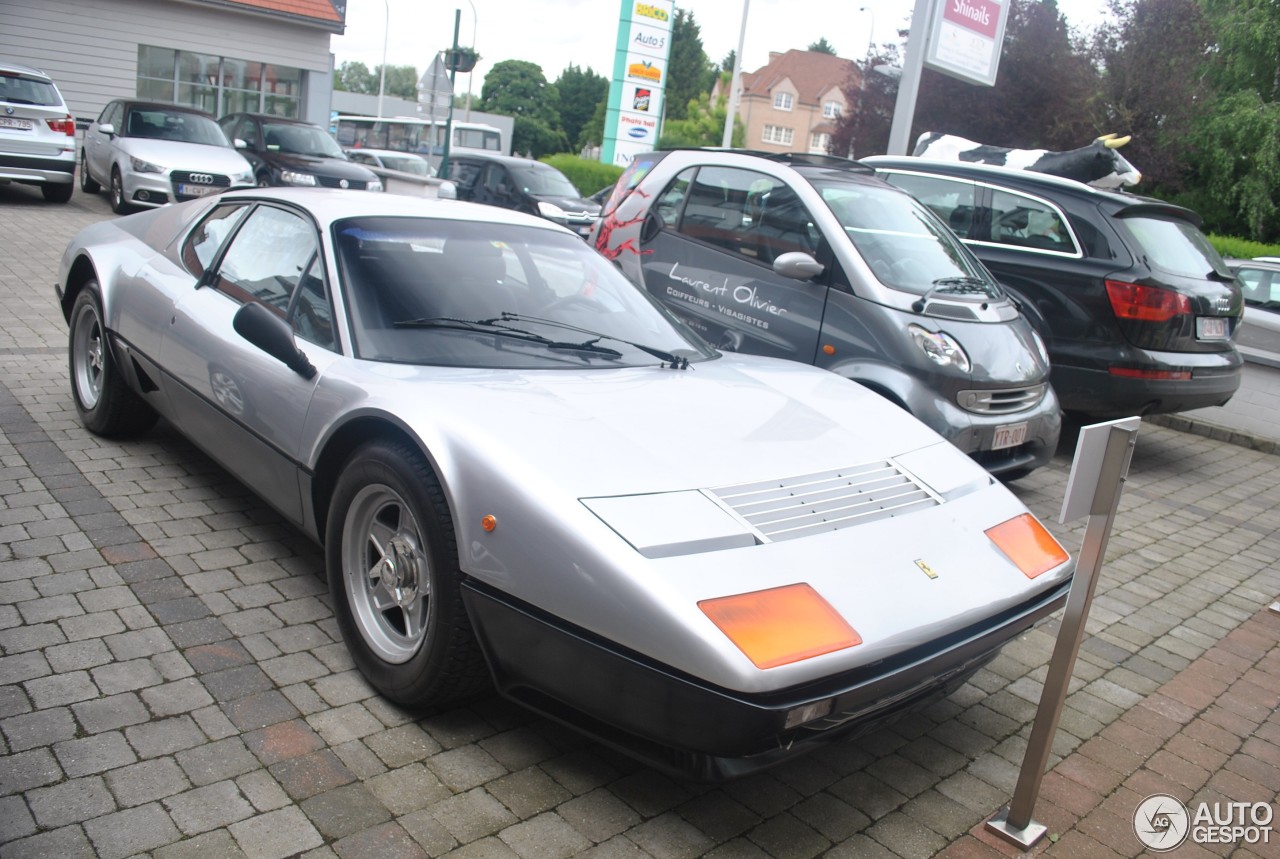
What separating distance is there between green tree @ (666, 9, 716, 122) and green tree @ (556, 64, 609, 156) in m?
8.04

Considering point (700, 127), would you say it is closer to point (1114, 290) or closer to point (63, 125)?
point (63, 125)

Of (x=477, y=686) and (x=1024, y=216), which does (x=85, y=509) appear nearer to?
(x=477, y=686)

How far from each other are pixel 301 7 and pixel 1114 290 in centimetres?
2253

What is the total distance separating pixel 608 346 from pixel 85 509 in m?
2.27

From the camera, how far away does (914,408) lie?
5.23 m

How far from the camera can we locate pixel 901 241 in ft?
19.8

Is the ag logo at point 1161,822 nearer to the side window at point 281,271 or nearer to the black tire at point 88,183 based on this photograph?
the side window at point 281,271

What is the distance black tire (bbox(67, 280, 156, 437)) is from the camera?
489 centimetres

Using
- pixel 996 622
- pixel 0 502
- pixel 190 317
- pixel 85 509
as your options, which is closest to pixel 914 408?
pixel 996 622

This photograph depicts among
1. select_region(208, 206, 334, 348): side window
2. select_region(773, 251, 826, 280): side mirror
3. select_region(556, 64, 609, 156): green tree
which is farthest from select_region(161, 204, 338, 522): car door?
select_region(556, 64, 609, 156): green tree

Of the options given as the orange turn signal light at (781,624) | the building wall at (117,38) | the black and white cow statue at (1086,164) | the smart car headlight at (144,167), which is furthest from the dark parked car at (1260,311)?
the building wall at (117,38)

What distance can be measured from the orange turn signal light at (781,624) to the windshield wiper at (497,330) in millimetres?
1434

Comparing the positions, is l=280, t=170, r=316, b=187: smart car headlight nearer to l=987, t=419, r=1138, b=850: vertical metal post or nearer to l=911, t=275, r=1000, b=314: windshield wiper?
l=911, t=275, r=1000, b=314: windshield wiper

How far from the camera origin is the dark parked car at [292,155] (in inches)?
611
